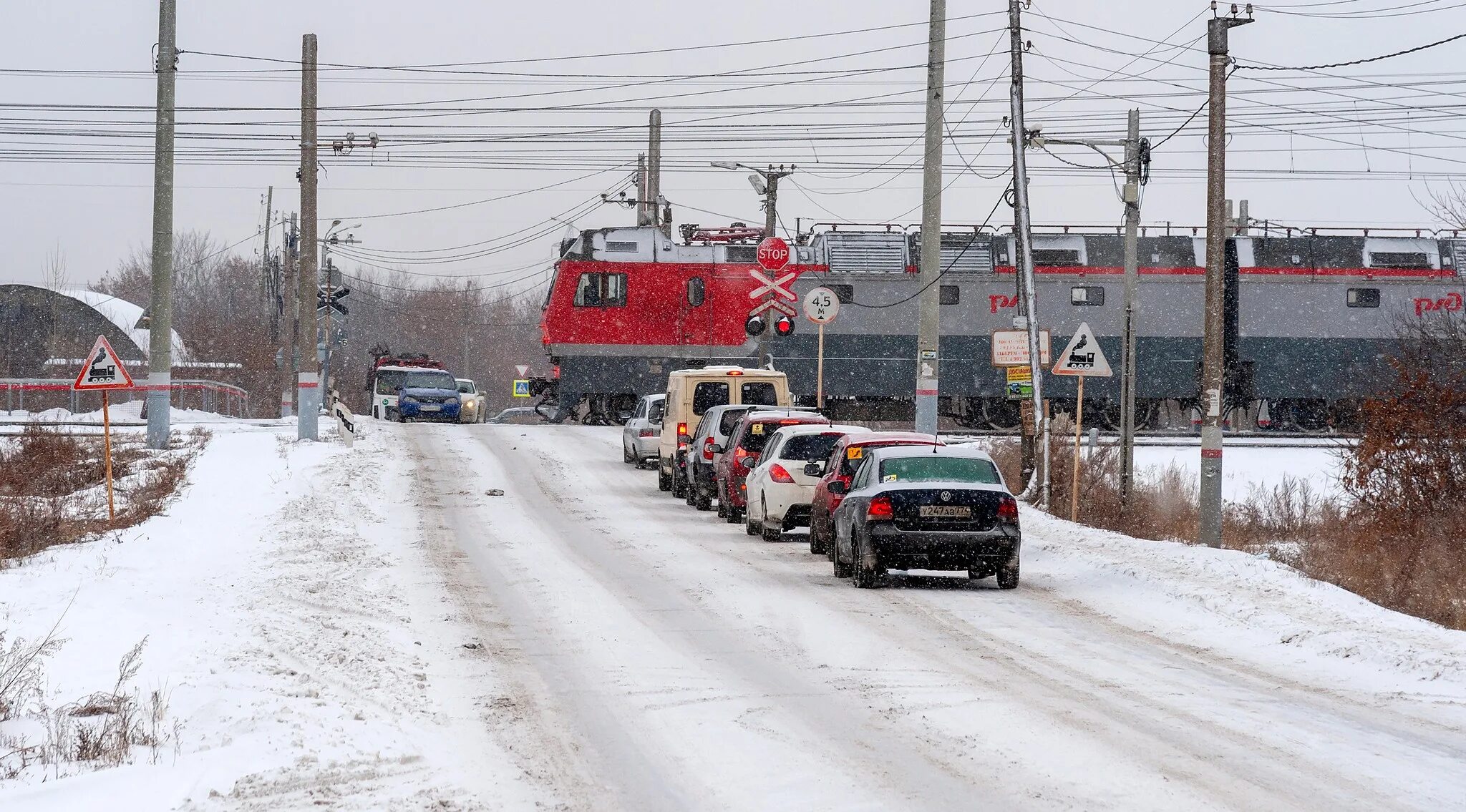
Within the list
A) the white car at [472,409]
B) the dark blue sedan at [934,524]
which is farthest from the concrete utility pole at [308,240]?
the white car at [472,409]

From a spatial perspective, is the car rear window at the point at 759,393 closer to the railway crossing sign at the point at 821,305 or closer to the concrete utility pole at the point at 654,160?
the railway crossing sign at the point at 821,305

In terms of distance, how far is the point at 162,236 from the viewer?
3195cm

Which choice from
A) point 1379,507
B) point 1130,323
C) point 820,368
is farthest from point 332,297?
point 1379,507

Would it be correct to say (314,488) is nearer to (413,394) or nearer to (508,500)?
(508,500)

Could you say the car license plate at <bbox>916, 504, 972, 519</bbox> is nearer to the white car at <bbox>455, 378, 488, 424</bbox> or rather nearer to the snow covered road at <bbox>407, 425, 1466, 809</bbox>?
the snow covered road at <bbox>407, 425, 1466, 809</bbox>

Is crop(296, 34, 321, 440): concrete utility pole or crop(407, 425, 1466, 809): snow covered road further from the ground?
crop(296, 34, 321, 440): concrete utility pole

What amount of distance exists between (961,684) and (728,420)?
15.5 m

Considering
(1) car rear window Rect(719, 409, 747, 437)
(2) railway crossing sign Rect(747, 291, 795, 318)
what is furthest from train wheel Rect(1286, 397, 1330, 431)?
(1) car rear window Rect(719, 409, 747, 437)

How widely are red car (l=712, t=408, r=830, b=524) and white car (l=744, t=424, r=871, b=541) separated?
137cm

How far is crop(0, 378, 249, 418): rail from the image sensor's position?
49.2 m

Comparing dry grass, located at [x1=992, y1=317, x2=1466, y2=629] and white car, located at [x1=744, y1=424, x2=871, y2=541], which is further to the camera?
white car, located at [x1=744, y1=424, x2=871, y2=541]

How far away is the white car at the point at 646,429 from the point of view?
33.0 metres

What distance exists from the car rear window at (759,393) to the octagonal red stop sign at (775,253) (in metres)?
5.65

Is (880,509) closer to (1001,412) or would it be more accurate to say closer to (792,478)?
(792,478)
